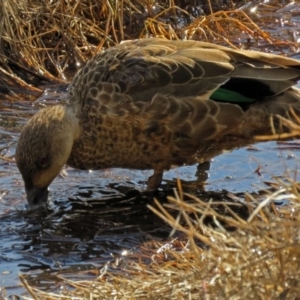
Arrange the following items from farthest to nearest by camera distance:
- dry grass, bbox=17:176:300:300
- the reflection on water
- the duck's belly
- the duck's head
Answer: the duck's belly, the duck's head, the reflection on water, dry grass, bbox=17:176:300:300

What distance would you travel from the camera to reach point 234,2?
9961mm

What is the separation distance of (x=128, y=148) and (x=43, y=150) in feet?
1.63

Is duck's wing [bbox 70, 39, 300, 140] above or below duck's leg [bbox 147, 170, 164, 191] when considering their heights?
above

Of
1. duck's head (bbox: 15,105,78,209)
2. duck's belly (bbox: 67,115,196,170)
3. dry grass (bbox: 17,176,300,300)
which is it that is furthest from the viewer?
duck's belly (bbox: 67,115,196,170)

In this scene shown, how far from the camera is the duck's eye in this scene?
5.84 m

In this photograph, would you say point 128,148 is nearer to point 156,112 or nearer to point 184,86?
point 156,112

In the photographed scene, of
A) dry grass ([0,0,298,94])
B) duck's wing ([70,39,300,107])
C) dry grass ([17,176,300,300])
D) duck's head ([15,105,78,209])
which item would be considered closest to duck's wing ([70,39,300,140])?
duck's wing ([70,39,300,107])

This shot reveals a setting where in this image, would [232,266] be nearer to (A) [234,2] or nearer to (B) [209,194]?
(B) [209,194]

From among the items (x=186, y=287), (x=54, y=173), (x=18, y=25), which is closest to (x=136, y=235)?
(x=54, y=173)

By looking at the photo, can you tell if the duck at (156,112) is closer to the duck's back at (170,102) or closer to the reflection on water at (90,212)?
the duck's back at (170,102)

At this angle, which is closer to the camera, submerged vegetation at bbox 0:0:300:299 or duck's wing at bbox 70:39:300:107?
submerged vegetation at bbox 0:0:300:299

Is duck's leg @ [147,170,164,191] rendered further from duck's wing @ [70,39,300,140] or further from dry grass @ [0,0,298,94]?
dry grass @ [0,0,298,94]

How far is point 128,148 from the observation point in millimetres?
5922

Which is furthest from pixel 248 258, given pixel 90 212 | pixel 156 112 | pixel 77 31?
pixel 77 31
